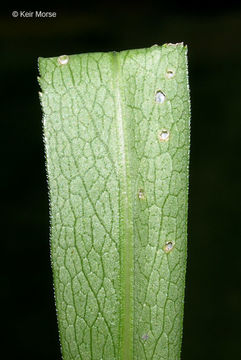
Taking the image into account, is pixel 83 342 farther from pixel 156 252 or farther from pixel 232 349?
pixel 232 349

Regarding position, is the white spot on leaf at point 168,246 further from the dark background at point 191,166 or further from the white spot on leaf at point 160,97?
the dark background at point 191,166

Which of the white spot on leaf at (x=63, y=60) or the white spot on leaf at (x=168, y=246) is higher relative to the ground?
the white spot on leaf at (x=63, y=60)

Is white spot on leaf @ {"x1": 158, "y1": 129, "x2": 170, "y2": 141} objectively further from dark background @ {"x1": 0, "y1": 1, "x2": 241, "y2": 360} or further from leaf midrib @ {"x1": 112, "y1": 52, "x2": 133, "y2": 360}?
dark background @ {"x1": 0, "y1": 1, "x2": 241, "y2": 360}

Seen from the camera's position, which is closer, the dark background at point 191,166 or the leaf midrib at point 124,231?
the leaf midrib at point 124,231

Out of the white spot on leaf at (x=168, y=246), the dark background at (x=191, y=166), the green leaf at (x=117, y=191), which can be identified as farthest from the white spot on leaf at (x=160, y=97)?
the dark background at (x=191, y=166)

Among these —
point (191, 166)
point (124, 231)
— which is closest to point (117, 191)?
point (124, 231)

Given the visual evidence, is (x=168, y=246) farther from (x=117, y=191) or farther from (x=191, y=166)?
(x=191, y=166)
